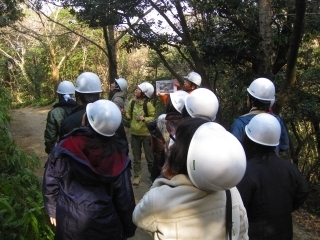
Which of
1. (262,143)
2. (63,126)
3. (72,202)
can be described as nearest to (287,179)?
(262,143)

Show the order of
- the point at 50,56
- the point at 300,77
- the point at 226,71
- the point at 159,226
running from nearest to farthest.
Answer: the point at 159,226 < the point at 300,77 < the point at 226,71 < the point at 50,56

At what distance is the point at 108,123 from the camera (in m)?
2.54

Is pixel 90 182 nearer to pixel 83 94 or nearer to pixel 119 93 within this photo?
pixel 83 94

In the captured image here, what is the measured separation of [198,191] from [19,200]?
291 cm

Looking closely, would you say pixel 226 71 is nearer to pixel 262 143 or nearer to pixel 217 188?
pixel 262 143

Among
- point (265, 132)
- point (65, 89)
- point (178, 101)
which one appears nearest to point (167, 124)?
point (178, 101)

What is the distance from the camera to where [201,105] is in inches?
129

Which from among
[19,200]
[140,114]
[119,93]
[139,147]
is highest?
[119,93]

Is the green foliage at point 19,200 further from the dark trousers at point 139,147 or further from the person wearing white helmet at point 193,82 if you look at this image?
the person wearing white helmet at point 193,82

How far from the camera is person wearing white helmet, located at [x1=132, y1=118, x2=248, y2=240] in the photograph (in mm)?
1393

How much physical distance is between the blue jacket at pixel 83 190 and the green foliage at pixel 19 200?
96 centimetres

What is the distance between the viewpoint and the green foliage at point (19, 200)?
3.38m

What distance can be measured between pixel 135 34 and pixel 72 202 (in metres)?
6.07

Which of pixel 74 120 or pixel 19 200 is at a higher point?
pixel 74 120
